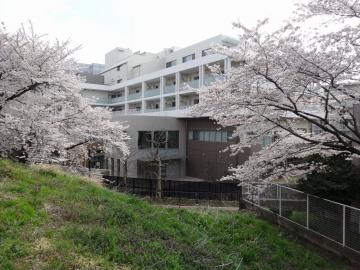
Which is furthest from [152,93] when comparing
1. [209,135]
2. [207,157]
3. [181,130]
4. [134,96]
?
[207,157]

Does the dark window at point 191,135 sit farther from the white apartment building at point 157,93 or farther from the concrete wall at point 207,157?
the white apartment building at point 157,93

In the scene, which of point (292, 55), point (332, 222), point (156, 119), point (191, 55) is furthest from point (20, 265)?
point (191, 55)

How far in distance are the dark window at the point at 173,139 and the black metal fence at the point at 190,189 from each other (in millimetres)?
8969

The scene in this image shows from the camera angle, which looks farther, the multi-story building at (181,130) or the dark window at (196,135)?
the dark window at (196,135)

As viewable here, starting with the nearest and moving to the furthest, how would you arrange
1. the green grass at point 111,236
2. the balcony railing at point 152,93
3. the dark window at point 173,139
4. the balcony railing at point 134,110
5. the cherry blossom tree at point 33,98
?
the green grass at point 111,236, the cherry blossom tree at point 33,98, the dark window at point 173,139, the balcony railing at point 152,93, the balcony railing at point 134,110

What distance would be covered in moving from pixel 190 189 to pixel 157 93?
1971 cm

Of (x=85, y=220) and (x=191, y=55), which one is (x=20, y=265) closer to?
(x=85, y=220)

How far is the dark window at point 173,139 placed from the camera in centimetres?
3048

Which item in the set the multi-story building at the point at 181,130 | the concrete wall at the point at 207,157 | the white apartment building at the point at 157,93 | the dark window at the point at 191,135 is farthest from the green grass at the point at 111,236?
the dark window at the point at 191,135

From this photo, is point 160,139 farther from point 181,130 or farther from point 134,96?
point 134,96

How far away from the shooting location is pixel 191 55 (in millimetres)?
37094

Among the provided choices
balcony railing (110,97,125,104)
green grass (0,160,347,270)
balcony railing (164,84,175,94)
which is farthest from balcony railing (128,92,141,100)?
green grass (0,160,347,270)

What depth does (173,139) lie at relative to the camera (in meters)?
30.8

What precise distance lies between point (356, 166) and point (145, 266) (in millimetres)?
8545
